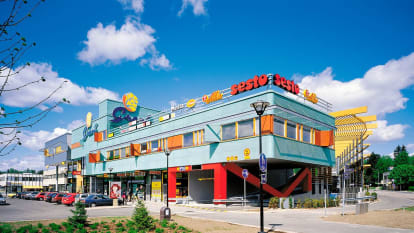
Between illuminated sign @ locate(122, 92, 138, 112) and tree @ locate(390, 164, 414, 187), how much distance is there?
267 feet

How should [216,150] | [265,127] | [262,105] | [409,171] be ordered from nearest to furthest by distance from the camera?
[262,105]
[265,127]
[216,150]
[409,171]

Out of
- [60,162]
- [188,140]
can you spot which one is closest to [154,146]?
[188,140]

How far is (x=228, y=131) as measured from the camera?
32750 millimetres

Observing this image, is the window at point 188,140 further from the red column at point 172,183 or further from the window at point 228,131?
the window at point 228,131

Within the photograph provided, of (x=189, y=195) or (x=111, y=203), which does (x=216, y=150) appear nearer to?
(x=189, y=195)

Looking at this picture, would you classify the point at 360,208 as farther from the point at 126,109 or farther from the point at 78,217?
the point at 126,109

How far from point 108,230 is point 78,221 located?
134cm

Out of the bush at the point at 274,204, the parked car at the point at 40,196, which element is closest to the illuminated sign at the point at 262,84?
the bush at the point at 274,204

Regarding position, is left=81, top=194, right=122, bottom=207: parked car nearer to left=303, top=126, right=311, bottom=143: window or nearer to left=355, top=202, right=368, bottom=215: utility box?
left=303, top=126, right=311, bottom=143: window

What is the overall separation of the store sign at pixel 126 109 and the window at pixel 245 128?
3174 cm

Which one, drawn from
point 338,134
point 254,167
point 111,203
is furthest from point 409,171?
point 111,203

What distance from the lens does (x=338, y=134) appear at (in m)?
55.8

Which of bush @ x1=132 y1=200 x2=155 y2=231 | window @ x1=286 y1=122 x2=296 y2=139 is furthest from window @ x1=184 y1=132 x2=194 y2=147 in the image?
bush @ x1=132 y1=200 x2=155 y2=231

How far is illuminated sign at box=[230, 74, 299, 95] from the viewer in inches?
1196
